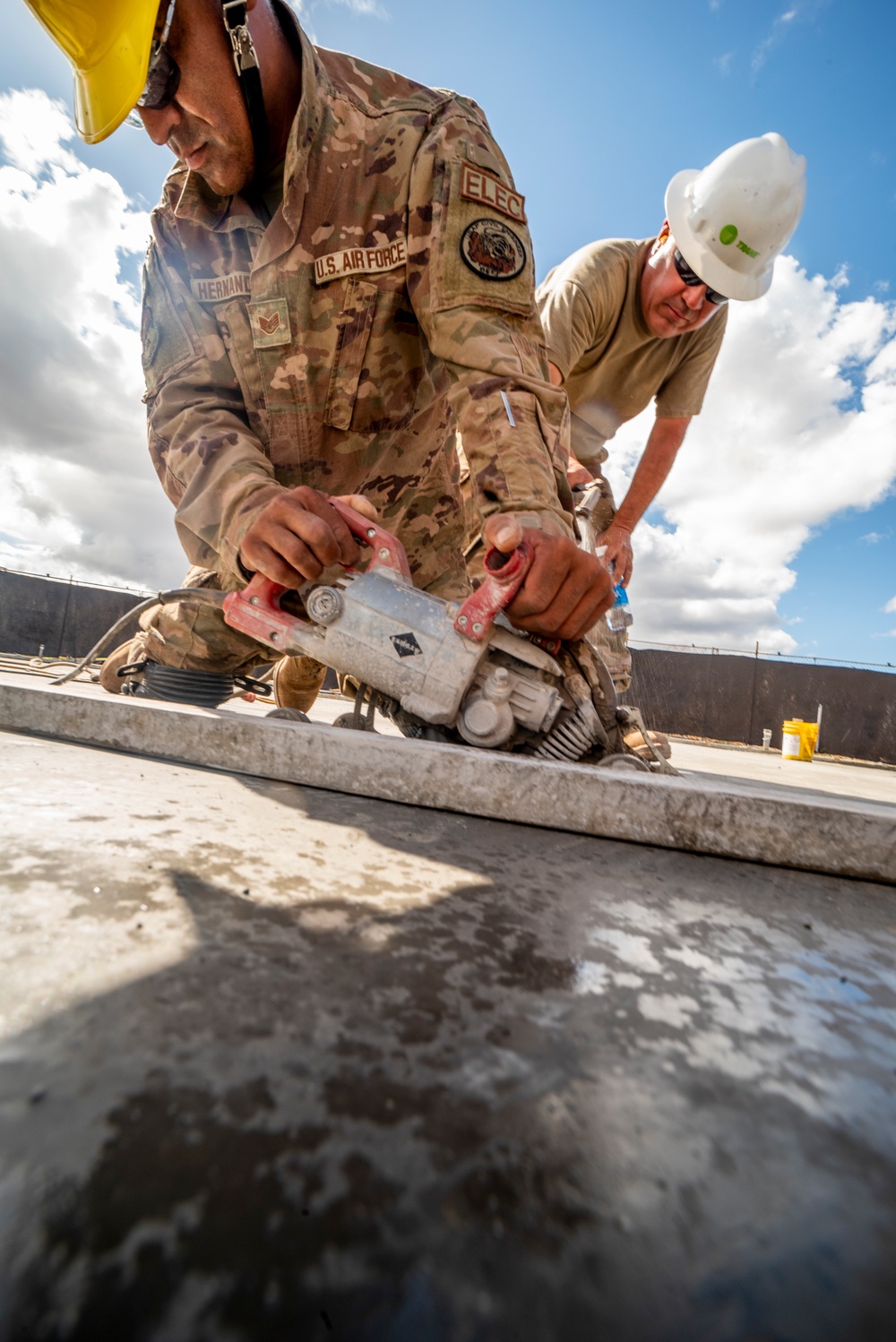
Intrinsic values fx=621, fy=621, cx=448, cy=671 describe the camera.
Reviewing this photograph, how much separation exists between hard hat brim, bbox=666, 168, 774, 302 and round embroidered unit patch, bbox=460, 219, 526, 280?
1.42 meters

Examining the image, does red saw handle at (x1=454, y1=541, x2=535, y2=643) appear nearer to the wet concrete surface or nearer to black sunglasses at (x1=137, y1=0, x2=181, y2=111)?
the wet concrete surface

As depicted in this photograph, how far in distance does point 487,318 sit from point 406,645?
2.66ft

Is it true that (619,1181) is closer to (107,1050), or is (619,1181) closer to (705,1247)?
(705,1247)

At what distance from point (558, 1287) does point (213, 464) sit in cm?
165

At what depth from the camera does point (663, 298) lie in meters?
2.54

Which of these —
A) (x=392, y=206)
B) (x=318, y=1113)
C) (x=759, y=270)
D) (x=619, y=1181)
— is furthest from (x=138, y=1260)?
(x=759, y=270)

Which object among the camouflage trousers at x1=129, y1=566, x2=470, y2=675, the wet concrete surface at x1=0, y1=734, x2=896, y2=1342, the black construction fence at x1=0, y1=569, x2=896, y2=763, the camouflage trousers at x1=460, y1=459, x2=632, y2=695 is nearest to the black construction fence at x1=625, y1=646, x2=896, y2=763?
the black construction fence at x1=0, y1=569, x2=896, y2=763

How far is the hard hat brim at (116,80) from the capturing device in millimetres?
1332

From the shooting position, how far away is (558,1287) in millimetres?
223

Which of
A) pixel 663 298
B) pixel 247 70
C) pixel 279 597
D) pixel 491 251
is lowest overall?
pixel 279 597

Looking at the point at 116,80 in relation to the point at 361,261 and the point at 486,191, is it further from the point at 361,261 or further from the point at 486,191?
the point at 486,191

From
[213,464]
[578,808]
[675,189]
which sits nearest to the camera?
[578,808]

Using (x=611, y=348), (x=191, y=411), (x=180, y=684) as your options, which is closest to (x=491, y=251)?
(x=191, y=411)

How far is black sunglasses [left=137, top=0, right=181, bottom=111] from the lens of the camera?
1.36 metres
